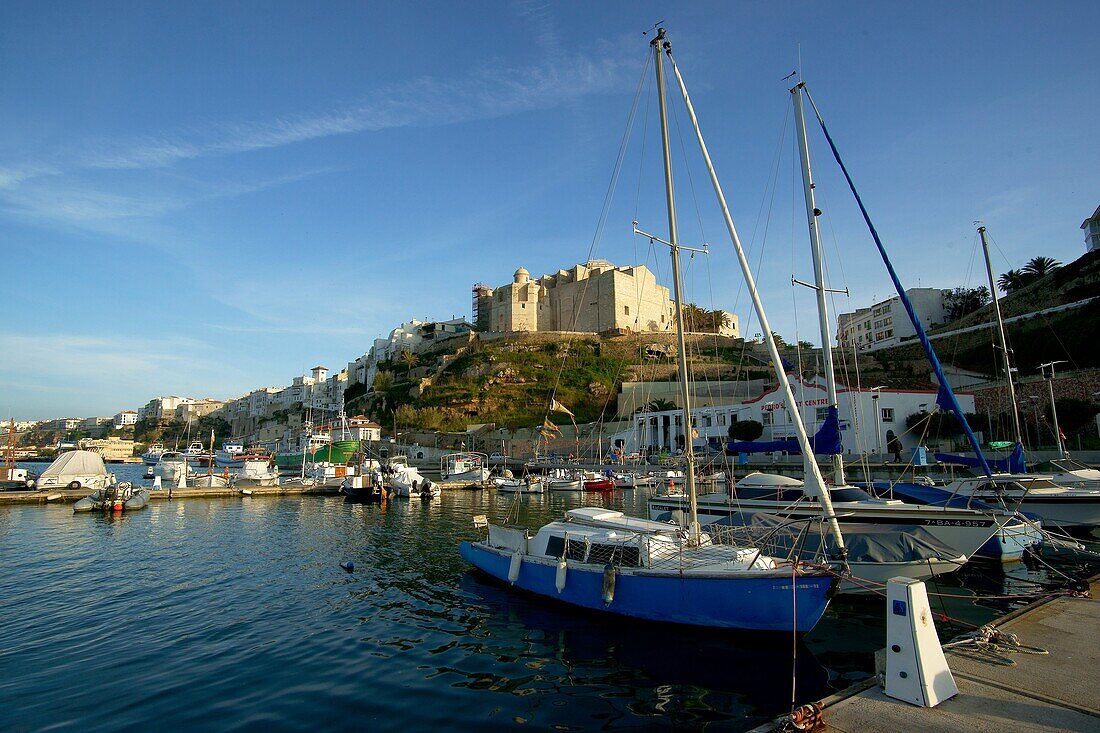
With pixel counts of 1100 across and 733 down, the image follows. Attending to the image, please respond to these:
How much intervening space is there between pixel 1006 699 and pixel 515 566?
10.8 metres

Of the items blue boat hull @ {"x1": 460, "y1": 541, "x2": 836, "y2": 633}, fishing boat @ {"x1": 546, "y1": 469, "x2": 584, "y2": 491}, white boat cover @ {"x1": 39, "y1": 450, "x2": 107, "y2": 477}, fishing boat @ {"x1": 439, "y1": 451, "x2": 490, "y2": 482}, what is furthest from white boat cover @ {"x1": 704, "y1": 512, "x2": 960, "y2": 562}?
white boat cover @ {"x1": 39, "y1": 450, "x2": 107, "y2": 477}

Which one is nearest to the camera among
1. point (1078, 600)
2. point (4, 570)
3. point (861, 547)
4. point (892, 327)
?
point (1078, 600)

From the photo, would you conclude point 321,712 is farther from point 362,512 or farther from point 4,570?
point 362,512

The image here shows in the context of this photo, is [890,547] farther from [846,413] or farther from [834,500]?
[846,413]

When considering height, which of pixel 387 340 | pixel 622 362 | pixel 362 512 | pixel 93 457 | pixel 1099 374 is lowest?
pixel 362 512

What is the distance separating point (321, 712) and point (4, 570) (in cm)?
1743

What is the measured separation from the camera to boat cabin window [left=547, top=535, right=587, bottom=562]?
13773mm

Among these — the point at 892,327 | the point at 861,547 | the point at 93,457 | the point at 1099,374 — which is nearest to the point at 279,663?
the point at 861,547

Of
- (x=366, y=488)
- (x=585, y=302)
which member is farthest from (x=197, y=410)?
(x=366, y=488)

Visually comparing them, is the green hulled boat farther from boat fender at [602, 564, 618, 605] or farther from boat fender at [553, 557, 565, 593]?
boat fender at [602, 564, 618, 605]

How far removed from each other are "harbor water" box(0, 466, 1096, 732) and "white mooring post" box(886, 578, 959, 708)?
139 cm

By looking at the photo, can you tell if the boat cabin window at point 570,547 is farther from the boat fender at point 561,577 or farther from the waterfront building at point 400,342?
the waterfront building at point 400,342

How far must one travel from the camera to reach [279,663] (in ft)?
35.8

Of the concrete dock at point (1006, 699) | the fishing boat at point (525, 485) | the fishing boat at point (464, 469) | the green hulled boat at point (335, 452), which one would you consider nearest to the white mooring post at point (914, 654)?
the concrete dock at point (1006, 699)
